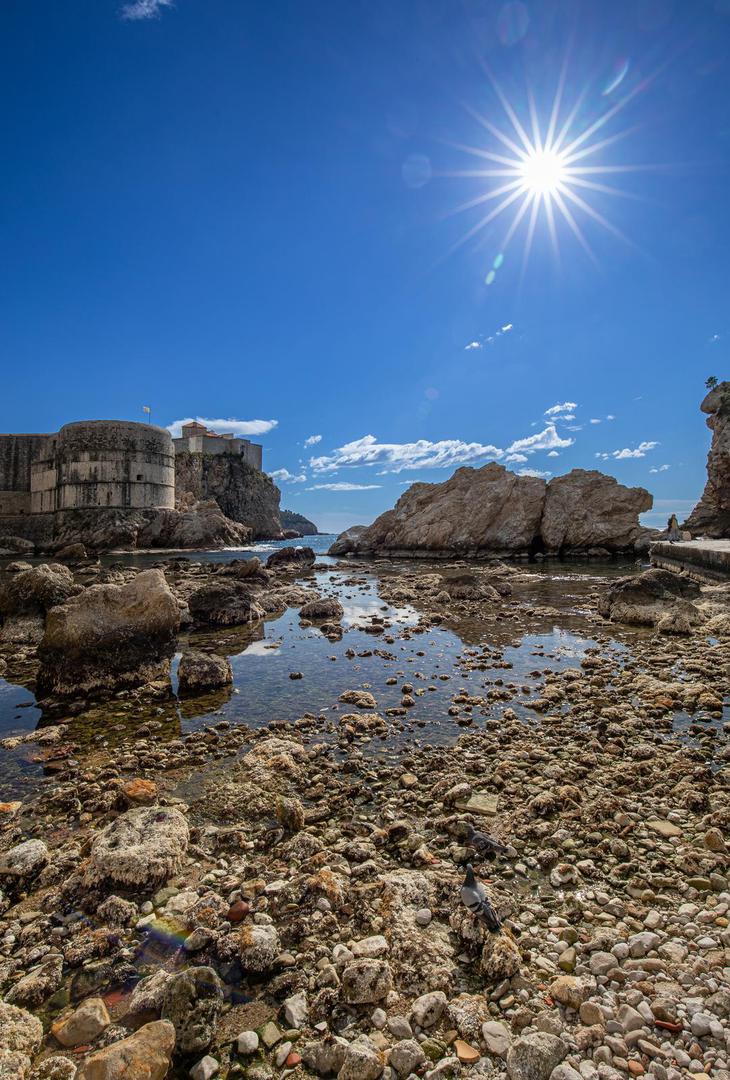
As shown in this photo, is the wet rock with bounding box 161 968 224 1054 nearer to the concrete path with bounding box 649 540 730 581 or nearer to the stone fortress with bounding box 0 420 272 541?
the concrete path with bounding box 649 540 730 581

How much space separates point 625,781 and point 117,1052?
493cm

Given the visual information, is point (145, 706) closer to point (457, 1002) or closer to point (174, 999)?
point (174, 999)

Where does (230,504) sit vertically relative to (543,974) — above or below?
above

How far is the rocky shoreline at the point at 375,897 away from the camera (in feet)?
8.59

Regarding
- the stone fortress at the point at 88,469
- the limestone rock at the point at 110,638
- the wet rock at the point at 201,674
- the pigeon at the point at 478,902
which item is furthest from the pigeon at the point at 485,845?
the stone fortress at the point at 88,469

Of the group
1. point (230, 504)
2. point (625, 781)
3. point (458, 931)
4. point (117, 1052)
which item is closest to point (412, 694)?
point (625, 781)

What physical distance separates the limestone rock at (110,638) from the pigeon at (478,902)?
7713 mm

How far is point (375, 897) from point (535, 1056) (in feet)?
4.94

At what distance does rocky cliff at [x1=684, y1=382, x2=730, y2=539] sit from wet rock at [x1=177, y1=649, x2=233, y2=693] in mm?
55757

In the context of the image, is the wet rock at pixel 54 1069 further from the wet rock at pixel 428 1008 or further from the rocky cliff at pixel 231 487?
the rocky cliff at pixel 231 487

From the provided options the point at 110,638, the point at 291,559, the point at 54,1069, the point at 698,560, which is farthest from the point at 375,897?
the point at 291,559

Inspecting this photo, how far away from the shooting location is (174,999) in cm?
283

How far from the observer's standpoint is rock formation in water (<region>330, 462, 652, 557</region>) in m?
53.2

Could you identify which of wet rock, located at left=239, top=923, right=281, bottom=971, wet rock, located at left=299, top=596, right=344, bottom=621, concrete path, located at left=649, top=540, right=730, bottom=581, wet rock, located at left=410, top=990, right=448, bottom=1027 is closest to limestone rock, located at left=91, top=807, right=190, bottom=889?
wet rock, located at left=239, top=923, right=281, bottom=971
